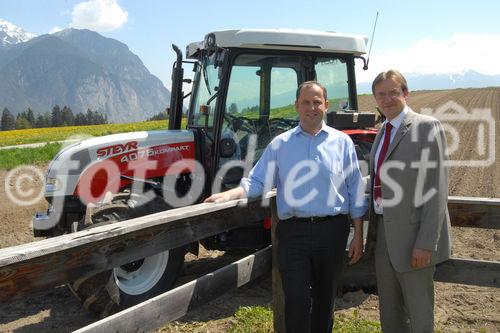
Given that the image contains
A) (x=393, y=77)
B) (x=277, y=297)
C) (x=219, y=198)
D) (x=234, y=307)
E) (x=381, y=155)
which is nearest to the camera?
(x=393, y=77)

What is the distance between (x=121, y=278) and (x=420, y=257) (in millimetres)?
2832

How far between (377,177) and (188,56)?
342 cm

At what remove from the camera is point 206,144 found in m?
5.20

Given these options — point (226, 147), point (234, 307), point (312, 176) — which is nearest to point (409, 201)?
point (312, 176)

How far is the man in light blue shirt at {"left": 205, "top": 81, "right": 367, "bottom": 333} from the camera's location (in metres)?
2.86

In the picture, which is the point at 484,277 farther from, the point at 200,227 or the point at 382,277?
the point at 200,227

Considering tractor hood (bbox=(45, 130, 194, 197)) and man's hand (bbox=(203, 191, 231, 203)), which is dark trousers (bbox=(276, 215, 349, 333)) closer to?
man's hand (bbox=(203, 191, 231, 203))

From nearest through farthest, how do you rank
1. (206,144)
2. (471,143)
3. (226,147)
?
1. (226,147)
2. (206,144)
3. (471,143)

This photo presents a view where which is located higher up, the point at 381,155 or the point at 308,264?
the point at 381,155

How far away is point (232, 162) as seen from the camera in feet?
16.5

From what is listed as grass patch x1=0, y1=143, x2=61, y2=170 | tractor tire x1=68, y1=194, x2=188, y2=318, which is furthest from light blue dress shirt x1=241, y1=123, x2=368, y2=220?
grass patch x1=0, y1=143, x2=61, y2=170

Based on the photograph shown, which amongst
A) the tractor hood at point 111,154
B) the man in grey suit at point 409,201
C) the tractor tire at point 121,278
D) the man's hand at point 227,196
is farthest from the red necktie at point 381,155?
the tractor hood at point 111,154

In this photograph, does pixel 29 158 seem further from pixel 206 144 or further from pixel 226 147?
pixel 226 147

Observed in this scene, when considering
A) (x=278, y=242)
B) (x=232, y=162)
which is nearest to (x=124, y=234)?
(x=278, y=242)
